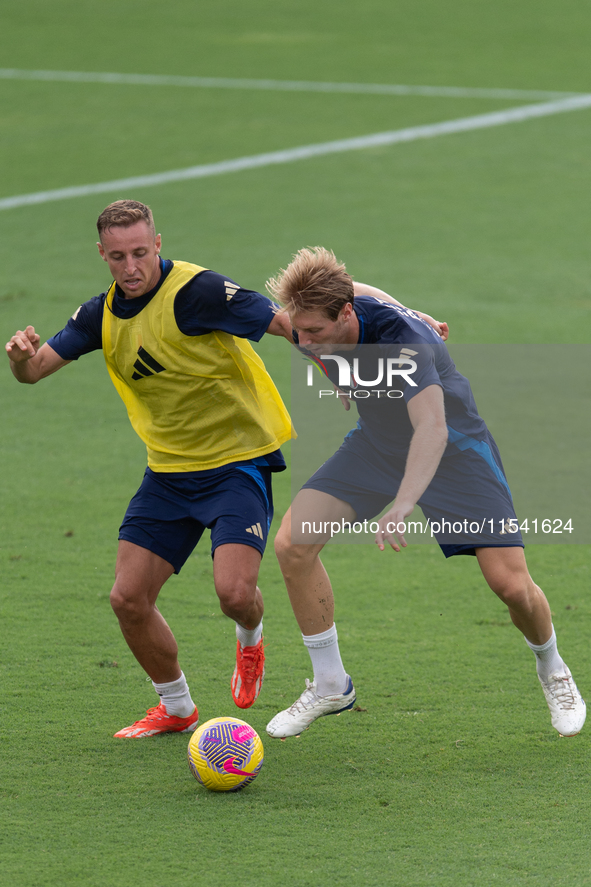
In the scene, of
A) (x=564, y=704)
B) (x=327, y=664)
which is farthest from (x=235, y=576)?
(x=564, y=704)

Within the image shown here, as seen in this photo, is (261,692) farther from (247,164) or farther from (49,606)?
(247,164)

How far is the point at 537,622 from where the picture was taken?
15.6ft

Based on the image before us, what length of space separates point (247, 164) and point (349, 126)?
9.07ft

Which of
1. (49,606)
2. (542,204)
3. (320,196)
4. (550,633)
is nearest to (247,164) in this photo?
(320,196)

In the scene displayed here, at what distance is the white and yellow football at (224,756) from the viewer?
438cm

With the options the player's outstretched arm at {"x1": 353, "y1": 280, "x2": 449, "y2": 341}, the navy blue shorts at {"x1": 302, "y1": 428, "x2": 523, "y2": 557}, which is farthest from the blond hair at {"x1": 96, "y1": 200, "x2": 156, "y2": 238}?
the navy blue shorts at {"x1": 302, "y1": 428, "x2": 523, "y2": 557}

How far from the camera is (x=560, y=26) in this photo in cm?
2553

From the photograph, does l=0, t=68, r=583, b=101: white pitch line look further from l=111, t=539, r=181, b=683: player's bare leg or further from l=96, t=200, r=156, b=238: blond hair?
l=111, t=539, r=181, b=683: player's bare leg

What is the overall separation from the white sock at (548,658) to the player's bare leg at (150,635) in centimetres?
156

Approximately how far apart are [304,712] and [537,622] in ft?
3.55

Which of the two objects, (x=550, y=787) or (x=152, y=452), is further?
(x=152, y=452)

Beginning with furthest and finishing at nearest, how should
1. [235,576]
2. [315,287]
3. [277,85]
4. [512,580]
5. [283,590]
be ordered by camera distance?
[277,85], [283,590], [235,576], [512,580], [315,287]

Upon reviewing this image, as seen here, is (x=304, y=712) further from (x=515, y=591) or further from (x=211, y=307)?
(x=211, y=307)

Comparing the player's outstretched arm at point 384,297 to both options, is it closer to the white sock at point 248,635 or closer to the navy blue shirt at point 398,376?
the navy blue shirt at point 398,376
